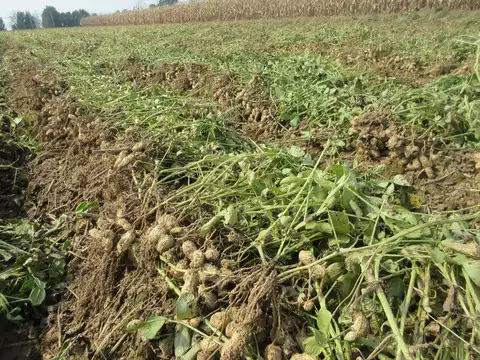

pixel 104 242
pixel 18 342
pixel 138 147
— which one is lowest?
pixel 18 342

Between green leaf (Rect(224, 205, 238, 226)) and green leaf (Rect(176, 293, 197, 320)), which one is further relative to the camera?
green leaf (Rect(224, 205, 238, 226))

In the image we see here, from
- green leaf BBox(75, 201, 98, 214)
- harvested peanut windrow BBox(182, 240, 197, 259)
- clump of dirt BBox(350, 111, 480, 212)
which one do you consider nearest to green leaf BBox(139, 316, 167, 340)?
harvested peanut windrow BBox(182, 240, 197, 259)

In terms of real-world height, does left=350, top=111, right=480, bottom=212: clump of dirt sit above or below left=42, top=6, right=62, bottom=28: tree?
below

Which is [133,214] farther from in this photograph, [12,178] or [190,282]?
[12,178]

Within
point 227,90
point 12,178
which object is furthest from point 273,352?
point 227,90

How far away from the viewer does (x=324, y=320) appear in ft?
3.86

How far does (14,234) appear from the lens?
6.75ft

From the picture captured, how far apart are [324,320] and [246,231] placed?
56 centimetres

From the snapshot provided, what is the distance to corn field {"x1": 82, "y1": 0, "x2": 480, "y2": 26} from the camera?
13.8 m

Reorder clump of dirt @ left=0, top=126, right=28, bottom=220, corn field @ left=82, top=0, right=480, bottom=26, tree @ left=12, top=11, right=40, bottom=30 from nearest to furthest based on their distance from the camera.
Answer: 1. clump of dirt @ left=0, top=126, right=28, bottom=220
2. corn field @ left=82, top=0, right=480, bottom=26
3. tree @ left=12, top=11, right=40, bottom=30

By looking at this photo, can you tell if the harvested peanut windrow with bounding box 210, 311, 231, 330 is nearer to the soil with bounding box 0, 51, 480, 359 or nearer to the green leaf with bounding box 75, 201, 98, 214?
the soil with bounding box 0, 51, 480, 359

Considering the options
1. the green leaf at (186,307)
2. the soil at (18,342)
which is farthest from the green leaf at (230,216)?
the soil at (18,342)

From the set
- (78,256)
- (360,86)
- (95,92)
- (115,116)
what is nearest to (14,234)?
(78,256)

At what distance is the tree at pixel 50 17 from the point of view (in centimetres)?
5826
